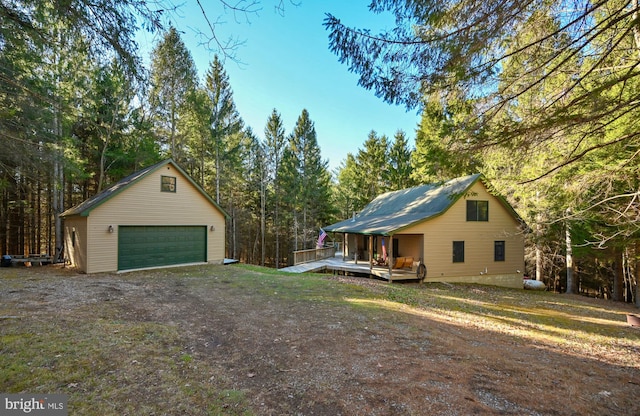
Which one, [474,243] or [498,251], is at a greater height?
[474,243]

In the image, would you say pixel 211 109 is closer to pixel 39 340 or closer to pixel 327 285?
pixel 327 285

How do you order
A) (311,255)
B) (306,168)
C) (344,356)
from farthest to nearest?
(306,168), (311,255), (344,356)

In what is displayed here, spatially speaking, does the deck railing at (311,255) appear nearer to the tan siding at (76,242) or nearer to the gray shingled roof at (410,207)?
the gray shingled roof at (410,207)

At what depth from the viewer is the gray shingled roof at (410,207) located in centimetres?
1366

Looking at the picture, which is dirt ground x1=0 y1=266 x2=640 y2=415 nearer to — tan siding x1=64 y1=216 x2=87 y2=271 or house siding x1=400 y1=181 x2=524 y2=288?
tan siding x1=64 y1=216 x2=87 y2=271

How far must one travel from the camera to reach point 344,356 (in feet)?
14.3

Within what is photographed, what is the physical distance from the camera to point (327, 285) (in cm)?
1046

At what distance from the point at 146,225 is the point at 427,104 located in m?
12.5

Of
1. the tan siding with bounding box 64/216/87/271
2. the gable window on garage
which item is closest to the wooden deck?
the gable window on garage

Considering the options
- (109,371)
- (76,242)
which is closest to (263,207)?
(76,242)

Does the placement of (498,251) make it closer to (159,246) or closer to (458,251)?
(458,251)

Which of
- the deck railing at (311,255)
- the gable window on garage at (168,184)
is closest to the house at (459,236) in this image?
the deck railing at (311,255)

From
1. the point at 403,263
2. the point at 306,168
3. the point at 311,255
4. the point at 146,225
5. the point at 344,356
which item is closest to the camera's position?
the point at 344,356

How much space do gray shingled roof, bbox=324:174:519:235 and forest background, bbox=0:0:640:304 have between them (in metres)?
1.58
